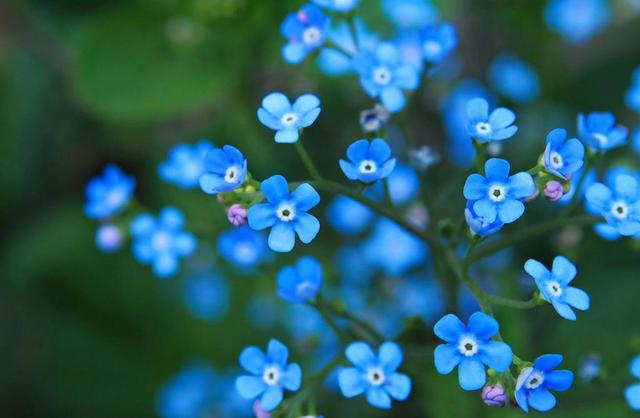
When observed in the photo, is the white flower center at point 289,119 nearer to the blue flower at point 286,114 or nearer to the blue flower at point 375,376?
the blue flower at point 286,114

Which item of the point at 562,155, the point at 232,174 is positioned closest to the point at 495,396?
the point at 562,155

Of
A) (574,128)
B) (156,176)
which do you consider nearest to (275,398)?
(156,176)

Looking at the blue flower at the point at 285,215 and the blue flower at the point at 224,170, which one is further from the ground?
the blue flower at the point at 224,170

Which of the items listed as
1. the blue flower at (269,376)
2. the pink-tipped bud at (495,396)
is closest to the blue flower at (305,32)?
the blue flower at (269,376)

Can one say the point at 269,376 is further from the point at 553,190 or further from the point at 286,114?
the point at 553,190

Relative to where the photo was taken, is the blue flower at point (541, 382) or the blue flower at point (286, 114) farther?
the blue flower at point (286, 114)

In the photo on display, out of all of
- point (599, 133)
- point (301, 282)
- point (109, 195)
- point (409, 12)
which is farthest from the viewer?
point (409, 12)

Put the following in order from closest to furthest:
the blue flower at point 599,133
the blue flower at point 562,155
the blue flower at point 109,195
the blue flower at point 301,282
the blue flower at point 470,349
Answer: the blue flower at point 470,349, the blue flower at point 562,155, the blue flower at point 301,282, the blue flower at point 599,133, the blue flower at point 109,195
